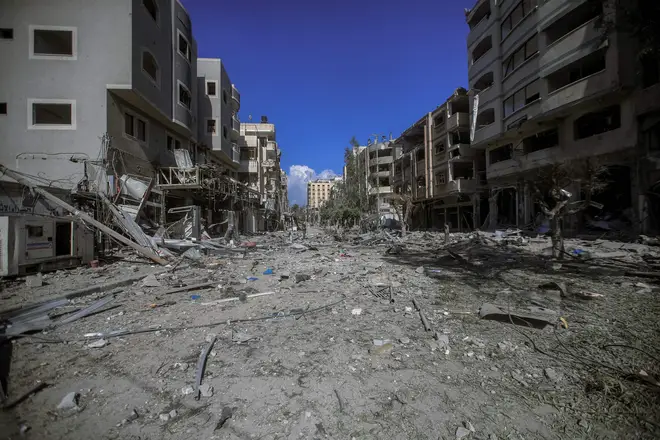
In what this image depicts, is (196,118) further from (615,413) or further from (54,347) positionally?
(615,413)

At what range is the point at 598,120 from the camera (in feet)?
60.6

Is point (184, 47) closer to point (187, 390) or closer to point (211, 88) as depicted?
point (211, 88)

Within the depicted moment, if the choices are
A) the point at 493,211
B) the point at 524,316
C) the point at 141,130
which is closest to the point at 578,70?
the point at 493,211

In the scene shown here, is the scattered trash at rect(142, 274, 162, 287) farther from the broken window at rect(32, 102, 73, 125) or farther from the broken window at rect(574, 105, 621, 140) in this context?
the broken window at rect(574, 105, 621, 140)

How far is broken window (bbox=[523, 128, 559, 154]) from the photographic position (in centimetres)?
2138

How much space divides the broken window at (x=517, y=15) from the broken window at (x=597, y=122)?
833cm

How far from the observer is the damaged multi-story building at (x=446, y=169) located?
101ft

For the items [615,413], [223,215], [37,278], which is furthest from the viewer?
[223,215]

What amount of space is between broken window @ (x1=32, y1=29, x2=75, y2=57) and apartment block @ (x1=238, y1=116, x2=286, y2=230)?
2131cm

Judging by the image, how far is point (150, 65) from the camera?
60.5ft

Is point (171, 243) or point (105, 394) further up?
point (171, 243)

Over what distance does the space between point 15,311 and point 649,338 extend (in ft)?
32.1

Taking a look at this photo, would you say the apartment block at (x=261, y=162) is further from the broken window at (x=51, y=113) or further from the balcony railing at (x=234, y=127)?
the broken window at (x=51, y=113)

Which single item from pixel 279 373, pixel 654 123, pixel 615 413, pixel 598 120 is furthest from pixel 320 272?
pixel 598 120
